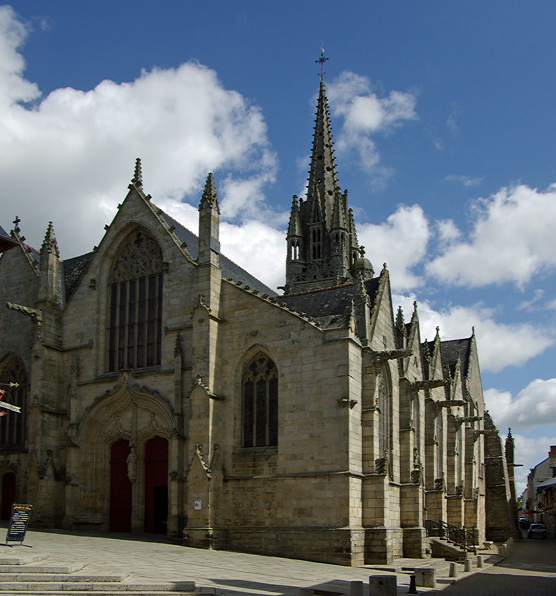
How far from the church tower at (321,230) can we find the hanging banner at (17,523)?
36799 millimetres

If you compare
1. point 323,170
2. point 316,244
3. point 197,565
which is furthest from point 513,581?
point 323,170

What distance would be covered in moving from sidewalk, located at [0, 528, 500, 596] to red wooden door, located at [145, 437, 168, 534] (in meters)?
1.20

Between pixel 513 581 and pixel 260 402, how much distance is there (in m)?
9.25

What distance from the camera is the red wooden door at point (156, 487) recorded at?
26.4m

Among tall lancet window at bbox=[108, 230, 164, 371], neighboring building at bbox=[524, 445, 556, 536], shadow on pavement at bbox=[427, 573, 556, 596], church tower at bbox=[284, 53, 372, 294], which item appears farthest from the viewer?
neighboring building at bbox=[524, 445, 556, 536]

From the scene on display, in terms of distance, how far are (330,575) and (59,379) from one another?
44.8 ft

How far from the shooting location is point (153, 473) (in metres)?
26.8

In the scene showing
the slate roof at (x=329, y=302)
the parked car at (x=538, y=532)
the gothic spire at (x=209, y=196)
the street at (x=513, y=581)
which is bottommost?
the parked car at (x=538, y=532)

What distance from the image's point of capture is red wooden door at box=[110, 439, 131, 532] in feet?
89.1

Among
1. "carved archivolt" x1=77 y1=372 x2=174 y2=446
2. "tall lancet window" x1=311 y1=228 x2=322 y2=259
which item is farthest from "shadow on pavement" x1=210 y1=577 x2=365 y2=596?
"tall lancet window" x1=311 y1=228 x2=322 y2=259

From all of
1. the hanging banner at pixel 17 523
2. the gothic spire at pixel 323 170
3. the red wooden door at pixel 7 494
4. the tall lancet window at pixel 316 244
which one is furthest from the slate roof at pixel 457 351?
the hanging banner at pixel 17 523

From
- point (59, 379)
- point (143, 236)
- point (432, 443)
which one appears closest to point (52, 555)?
point (59, 379)

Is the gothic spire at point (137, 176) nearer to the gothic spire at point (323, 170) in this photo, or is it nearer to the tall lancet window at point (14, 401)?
the tall lancet window at point (14, 401)

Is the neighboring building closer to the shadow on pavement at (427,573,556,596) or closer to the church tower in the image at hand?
the church tower
